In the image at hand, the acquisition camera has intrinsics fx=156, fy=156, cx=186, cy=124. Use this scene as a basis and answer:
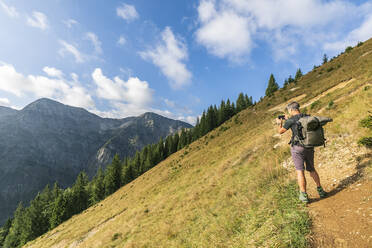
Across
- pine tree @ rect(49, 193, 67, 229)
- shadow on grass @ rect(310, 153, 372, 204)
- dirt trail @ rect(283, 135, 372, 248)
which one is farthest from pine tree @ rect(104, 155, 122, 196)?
shadow on grass @ rect(310, 153, 372, 204)

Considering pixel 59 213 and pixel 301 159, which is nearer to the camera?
pixel 301 159

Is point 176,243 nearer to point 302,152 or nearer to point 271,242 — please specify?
point 271,242

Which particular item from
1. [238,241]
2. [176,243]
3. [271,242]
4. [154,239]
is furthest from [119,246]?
[271,242]

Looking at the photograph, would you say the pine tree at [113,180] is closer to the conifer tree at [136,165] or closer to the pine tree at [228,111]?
the conifer tree at [136,165]

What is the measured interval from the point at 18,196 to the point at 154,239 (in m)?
259

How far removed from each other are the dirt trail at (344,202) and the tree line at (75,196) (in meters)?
47.4

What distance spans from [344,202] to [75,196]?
207 ft

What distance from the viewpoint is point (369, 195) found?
12.1 ft

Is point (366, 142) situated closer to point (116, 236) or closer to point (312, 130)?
point (312, 130)

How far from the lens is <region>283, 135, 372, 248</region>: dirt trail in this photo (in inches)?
111

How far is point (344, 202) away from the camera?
3.80 metres

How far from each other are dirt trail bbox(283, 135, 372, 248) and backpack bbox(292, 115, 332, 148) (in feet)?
4.80

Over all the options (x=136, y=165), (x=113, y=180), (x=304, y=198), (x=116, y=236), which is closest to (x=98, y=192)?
(x=113, y=180)

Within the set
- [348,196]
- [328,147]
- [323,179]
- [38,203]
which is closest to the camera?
[348,196]
